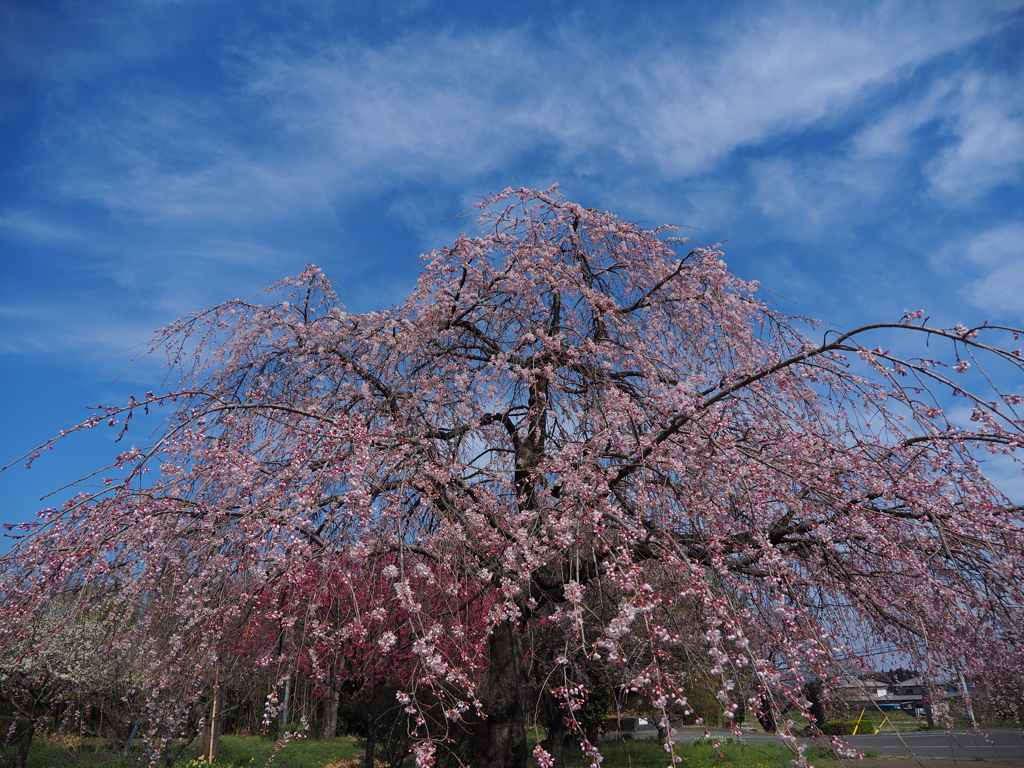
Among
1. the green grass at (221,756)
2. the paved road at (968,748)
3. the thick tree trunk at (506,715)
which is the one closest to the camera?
the thick tree trunk at (506,715)

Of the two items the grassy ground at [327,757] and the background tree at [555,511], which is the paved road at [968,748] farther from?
the background tree at [555,511]

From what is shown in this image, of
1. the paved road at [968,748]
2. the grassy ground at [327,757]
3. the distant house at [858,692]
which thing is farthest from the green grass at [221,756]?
the paved road at [968,748]

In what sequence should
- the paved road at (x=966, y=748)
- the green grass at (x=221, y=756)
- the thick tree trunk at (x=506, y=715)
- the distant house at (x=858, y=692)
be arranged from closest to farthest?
the distant house at (x=858, y=692)
the thick tree trunk at (x=506, y=715)
the green grass at (x=221, y=756)
the paved road at (x=966, y=748)

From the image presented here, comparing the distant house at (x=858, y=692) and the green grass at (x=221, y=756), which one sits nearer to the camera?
the distant house at (x=858, y=692)

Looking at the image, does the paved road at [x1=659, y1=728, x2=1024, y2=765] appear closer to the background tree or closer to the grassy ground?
the grassy ground

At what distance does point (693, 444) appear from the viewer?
16.6ft

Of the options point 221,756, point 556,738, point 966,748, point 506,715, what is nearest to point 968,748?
point 966,748

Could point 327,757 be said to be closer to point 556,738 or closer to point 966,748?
point 556,738

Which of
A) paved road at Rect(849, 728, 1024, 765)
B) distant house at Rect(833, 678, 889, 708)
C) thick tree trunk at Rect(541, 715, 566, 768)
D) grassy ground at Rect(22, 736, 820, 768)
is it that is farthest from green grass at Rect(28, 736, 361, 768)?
paved road at Rect(849, 728, 1024, 765)

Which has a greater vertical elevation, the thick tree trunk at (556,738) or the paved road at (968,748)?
the thick tree trunk at (556,738)

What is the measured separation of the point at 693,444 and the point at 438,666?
2.46 m

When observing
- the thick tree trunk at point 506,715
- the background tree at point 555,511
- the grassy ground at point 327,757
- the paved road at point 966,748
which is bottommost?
the paved road at point 966,748

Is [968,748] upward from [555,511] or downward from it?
downward

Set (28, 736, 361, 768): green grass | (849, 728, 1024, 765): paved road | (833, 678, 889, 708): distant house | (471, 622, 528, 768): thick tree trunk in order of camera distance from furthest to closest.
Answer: (849, 728, 1024, 765): paved road
(28, 736, 361, 768): green grass
(471, 622, 528, 768): thick tree trunk
(833, 678, 889, 708): distant house
